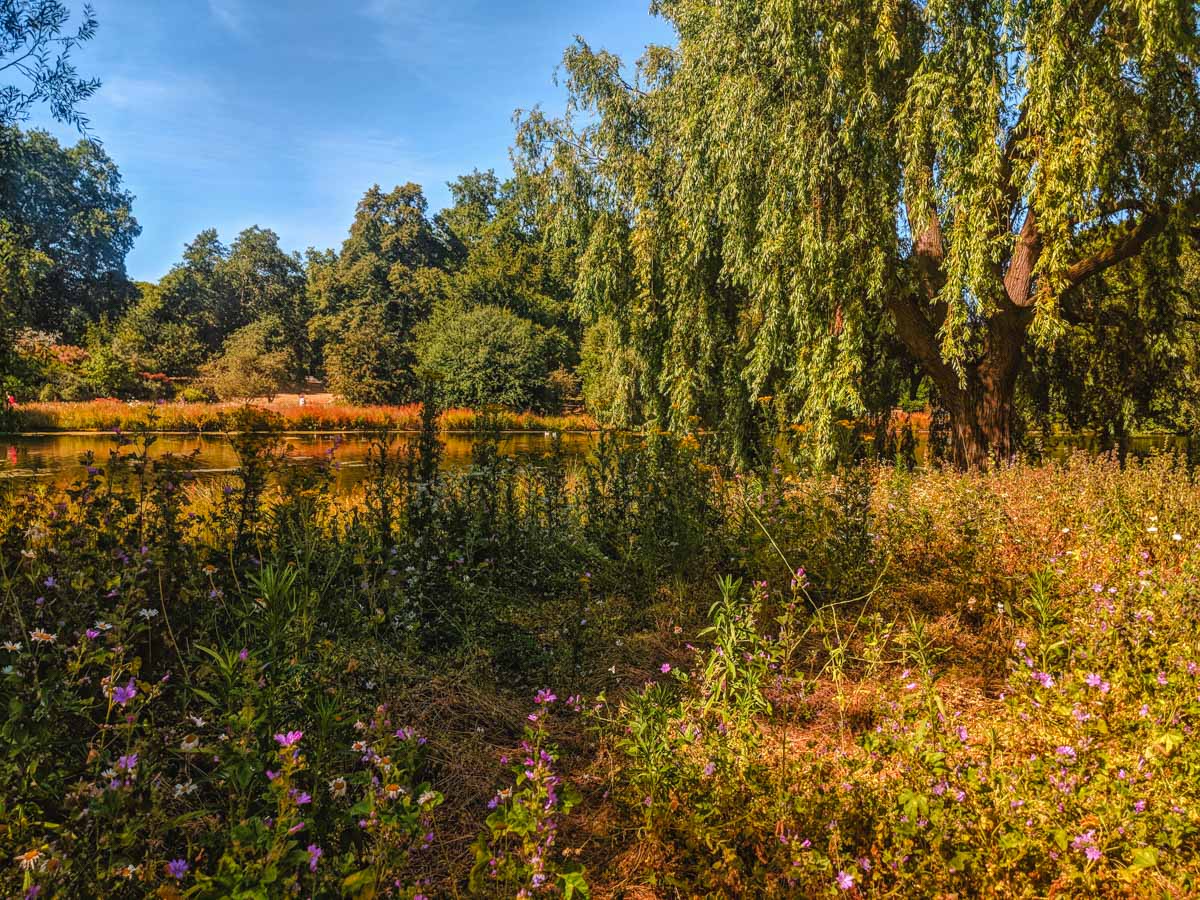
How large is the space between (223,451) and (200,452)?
4.18 metres

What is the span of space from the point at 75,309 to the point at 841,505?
3857 centimetres

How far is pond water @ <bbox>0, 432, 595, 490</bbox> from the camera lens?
7.08 meters

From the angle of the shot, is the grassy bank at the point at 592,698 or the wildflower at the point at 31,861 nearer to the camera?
the wildflower at the point at 31,861

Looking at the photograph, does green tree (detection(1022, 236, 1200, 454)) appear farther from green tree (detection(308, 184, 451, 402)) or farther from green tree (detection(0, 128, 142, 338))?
green tree (detection(0, 128, 142, 338))

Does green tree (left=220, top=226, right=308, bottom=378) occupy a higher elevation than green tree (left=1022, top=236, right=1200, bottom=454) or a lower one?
higher

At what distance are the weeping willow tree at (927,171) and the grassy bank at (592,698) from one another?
272cm

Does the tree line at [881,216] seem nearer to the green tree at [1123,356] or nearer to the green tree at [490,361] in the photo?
the green tree at [1123,356]

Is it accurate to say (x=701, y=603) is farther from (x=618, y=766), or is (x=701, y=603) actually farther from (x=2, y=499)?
(x=2, y=499)

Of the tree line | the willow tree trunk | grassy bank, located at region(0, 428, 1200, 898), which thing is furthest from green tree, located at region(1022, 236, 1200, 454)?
grassy bank, located at region(0, 428, 1200, 898)

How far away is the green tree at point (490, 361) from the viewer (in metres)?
26.3

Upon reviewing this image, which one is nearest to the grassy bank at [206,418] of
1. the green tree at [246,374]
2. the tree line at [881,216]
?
the green tree at [246,374]

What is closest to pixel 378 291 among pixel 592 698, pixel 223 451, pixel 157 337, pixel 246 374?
pixel 157 337

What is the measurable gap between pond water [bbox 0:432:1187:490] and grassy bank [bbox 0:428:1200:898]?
1076 millimetres

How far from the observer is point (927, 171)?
20.0ft
